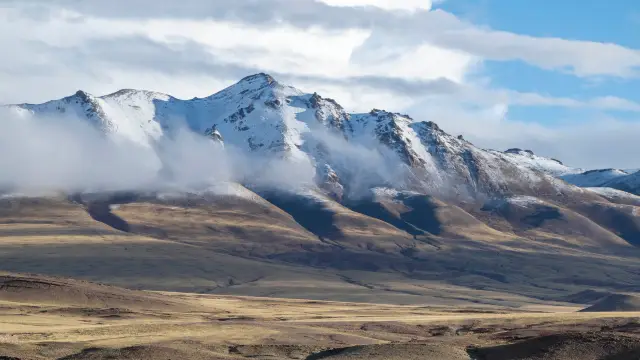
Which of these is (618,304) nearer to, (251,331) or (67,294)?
(67,294)

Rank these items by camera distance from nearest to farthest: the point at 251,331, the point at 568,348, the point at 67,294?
the point at 568,348 < the point at 251,331 < the point at 67,294

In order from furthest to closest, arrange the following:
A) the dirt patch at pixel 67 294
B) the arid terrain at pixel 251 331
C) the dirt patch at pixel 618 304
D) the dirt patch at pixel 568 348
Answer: the dirt patch at pixel 618 304, the dirt patch at pixel 67 294, the arid terrain at pixel 251 331, the dirt patch at pixel 568 348

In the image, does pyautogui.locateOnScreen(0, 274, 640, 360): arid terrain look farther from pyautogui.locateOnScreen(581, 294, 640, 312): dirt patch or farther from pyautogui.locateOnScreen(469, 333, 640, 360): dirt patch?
pyautogui.locateOnScreen(581, 294, 640, 312): dirt patch

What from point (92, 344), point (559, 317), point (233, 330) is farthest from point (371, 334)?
point (559, 317)

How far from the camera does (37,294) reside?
490 ft

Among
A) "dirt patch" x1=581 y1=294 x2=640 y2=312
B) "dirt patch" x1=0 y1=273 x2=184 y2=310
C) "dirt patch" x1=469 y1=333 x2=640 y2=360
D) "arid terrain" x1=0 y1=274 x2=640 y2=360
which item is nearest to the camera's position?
"dirt patch" x1=469 y1=333 x2=640 y2=360

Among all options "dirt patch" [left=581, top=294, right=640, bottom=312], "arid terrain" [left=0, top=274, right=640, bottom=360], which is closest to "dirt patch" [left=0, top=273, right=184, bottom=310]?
"arid terrain" [left=0, top=274, right=640, bottom=360]

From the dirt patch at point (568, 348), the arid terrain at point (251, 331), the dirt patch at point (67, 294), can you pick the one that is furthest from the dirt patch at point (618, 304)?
the dirt patch at point (568, 348)

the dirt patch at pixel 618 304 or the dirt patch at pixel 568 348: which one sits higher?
the dirt patch at pixel 618 304

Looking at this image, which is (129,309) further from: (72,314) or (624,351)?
(624,351)

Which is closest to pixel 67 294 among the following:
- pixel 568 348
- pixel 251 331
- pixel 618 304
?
pixel 251 331

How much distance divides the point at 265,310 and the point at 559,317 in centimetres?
4460

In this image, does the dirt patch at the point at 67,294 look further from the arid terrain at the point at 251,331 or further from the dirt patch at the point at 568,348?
the dirt patch at the point at 568,348

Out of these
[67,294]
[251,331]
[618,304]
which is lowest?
[251,331]
